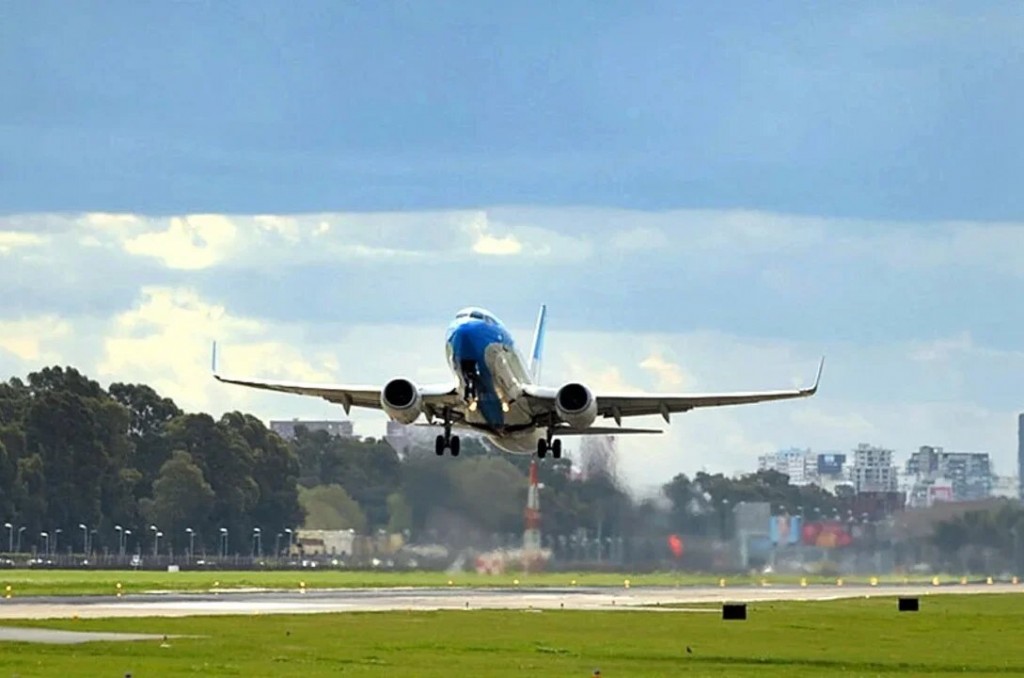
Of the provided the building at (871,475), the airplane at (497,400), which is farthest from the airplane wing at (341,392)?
the building at (871,475)

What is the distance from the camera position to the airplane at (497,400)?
85438 mm

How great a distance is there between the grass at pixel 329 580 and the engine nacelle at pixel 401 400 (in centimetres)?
3302

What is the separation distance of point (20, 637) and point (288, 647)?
27.8 feet

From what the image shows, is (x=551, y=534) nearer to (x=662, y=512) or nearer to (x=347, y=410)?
(x=662, y=512)

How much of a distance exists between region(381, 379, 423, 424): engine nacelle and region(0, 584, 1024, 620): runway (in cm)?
874

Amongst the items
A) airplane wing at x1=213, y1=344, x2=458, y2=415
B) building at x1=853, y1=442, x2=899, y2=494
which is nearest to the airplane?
airplane wing at x1=213, y1=344, x2=458, y2=415

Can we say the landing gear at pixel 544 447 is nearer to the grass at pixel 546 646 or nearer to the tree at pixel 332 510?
the grass at pixel 546 646

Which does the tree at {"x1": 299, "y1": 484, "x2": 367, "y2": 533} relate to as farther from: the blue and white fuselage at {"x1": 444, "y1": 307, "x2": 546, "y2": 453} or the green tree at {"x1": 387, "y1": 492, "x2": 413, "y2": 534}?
the blue and white fuselage at {"x1": 444, "y1": 307, "x2": 546, "y2": 453}

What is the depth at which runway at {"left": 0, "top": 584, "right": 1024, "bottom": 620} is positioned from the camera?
9056 cm

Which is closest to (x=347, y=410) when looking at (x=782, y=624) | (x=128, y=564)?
(x=782, y=624)

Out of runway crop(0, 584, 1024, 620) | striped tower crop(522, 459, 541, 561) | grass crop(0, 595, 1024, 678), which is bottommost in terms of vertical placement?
grass crop(0, 595, 1024, 678)

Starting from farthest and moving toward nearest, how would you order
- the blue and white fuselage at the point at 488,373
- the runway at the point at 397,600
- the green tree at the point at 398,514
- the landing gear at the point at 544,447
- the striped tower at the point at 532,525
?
the striped tower at the point at 532,525 < the green tree at the point at 398,514 < the landing gear at the point at 544,447 < the runway at the point at 397,600 < the blue and white fuselage at the point at 488,373

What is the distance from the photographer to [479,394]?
8706 centimetres

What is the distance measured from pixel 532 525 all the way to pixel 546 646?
6139cm
